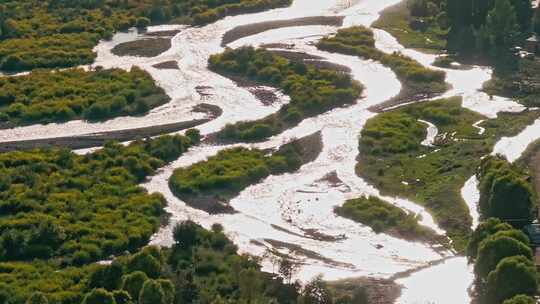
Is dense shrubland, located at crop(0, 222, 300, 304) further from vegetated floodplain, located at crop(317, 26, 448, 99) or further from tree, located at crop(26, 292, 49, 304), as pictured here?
vegetated floodplain, located at crop(317, 26, 448, 99)

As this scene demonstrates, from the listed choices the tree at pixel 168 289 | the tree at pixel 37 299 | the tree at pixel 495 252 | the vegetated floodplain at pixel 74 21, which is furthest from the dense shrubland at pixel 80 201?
the vegetated floodplain at pixel 74 21

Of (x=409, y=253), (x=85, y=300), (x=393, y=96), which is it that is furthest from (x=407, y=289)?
(x=393, y=96)

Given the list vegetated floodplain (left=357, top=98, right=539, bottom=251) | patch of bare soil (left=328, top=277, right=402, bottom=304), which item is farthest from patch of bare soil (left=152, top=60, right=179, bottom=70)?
patch of bare soil (left=328, top=277, right=402, bottom=304)

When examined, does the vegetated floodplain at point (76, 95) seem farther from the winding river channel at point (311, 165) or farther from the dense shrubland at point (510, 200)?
the dense shrubland at point (510, 200)

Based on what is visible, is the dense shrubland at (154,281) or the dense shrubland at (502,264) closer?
the dense shrubland at (502,264)

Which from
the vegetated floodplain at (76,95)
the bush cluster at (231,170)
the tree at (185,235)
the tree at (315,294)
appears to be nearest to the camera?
the tree at (315,294)

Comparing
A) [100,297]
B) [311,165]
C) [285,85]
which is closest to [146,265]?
[100,297]

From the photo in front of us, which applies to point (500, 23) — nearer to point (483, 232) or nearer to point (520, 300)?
point (483, 232)
